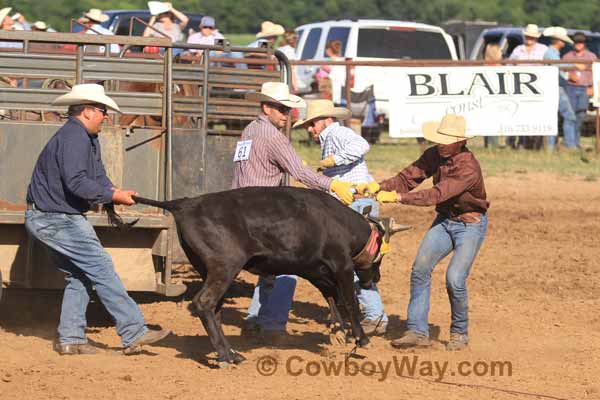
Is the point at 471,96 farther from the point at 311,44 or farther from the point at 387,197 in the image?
the point at 387,197

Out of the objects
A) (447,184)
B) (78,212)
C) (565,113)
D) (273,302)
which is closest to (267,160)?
(273,302)

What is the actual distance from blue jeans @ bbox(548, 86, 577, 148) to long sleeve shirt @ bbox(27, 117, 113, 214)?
1169 centimetres

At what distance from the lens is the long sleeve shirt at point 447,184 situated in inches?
341

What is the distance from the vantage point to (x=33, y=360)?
27.5ft

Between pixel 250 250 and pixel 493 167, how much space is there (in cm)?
1015

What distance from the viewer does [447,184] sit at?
8688 millimetres

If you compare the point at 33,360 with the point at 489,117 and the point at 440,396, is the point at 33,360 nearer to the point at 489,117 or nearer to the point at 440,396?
the point at 440,396

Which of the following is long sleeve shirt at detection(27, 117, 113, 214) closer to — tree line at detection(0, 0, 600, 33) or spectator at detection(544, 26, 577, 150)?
spectator at detection(544, 26, 577, 150)

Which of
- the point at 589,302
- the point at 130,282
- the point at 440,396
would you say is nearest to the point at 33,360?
the point at 130,282

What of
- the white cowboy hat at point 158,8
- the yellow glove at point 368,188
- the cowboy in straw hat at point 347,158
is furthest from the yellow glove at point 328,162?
the white cowboy hat at point 158,8

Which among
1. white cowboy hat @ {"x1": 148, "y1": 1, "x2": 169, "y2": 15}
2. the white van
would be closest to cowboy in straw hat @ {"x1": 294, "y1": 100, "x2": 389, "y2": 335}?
white cowboy hat @ {"x1": 148, "y1": 1, "x2": 169, "y2": 15}

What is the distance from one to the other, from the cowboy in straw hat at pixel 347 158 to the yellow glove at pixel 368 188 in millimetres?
724

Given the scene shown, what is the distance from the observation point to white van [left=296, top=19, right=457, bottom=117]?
71.4 ft

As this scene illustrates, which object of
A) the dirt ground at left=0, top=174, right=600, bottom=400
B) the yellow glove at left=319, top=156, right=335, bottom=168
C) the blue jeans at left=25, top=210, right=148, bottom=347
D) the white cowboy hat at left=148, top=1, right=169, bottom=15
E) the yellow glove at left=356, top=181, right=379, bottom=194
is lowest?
the dirt ground at left=0, top=174, right=600, bottom=400
